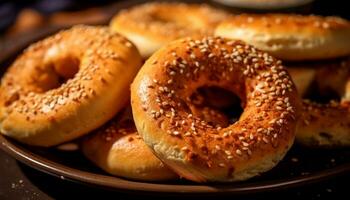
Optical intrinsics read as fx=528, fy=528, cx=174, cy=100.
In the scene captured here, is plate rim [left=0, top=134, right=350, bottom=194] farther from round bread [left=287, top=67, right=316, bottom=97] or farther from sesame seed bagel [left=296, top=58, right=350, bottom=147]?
round bread [left=287, top=67, right=316, bottom=97]

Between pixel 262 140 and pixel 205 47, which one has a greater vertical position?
pixel 205 47

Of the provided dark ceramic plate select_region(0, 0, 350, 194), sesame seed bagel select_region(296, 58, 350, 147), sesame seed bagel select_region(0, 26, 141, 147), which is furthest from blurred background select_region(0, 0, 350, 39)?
sesame seed bagel select_region(296, 58, 350, 147)

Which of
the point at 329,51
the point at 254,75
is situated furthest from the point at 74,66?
the point at 329,51

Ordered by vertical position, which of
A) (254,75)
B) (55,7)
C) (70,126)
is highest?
(254,75)

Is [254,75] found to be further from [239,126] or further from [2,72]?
[2,72]

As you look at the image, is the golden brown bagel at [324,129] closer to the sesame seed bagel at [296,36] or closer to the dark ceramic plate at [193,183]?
the dark ceramic plate at [193,183]

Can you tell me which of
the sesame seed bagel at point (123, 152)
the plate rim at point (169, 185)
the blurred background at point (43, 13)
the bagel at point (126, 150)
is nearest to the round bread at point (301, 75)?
the bagel at point (126, 150)

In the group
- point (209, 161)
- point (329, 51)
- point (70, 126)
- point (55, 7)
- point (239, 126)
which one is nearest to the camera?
point (209, 161)
